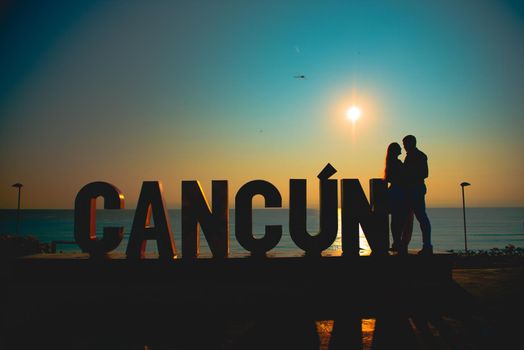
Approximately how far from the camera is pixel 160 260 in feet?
23.4

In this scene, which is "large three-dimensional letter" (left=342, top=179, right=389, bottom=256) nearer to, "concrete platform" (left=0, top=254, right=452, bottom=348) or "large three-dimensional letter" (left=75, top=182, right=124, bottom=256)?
→ "concrete platform" (left=0, top=254, right=452, bottom=348)

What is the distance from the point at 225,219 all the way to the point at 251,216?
0.62 metres

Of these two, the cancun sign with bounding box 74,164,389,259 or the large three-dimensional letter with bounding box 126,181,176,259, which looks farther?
the cancun sign with bounding box 74,164,389,259

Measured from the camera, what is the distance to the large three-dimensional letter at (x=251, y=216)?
7.36 m

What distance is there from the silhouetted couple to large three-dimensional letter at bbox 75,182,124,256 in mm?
6436

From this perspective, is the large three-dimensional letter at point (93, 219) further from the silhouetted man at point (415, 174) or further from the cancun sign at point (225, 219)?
the silhouetted man at point (415, 174)

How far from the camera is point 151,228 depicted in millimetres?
7395

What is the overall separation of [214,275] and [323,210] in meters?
2.93

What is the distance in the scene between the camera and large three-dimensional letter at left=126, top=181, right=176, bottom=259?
7.25 meters

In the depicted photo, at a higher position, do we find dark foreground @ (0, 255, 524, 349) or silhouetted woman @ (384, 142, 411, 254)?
silhouetted woman @ (384, 142, 411, 254)

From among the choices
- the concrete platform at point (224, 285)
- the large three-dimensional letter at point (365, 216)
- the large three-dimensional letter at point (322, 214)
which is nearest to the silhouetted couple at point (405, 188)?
the large three-dimensional letter at point (365, 216)

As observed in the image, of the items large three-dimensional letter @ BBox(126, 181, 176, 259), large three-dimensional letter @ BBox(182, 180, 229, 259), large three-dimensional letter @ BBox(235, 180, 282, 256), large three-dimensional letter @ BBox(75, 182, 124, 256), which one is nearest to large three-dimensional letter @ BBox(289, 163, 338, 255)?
large three-dimensional letter @ BBox(235, 180, 282, 256)

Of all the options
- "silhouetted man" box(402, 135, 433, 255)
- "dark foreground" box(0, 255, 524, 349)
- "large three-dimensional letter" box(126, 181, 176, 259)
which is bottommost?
"dark foreground" box(0, 255, 524, 349)

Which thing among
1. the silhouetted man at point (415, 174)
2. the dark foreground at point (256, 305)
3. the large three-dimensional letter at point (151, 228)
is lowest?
the dark foreground at point (256, 305)
